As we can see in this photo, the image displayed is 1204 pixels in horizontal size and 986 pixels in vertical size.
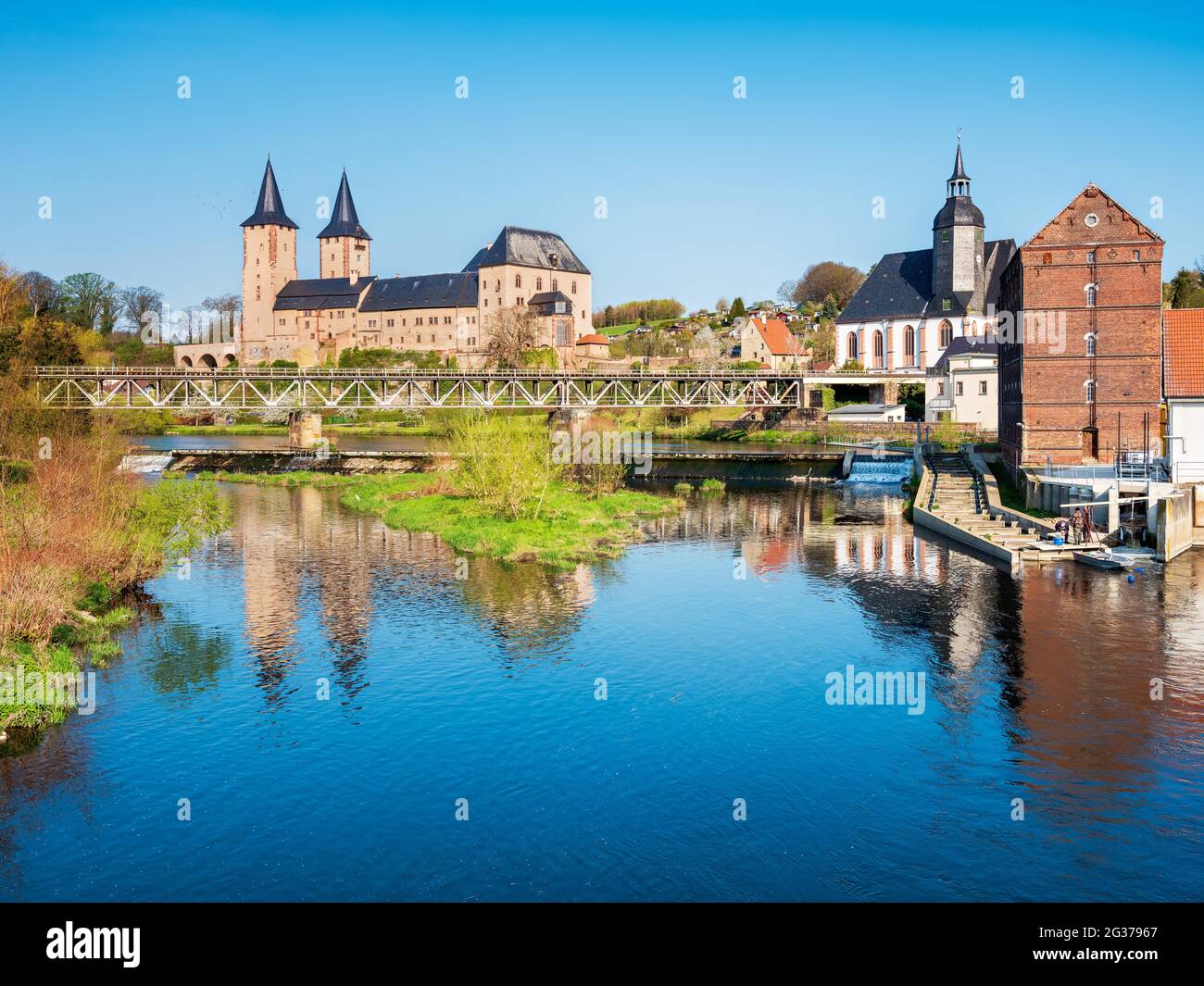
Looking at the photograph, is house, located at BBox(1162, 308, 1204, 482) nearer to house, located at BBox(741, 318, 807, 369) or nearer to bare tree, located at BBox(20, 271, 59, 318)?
house, located at BBox(741, 318, 807, 369)

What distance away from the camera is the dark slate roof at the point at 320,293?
14950 centimetres

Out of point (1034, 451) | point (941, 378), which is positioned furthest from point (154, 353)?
point (1034, 451)

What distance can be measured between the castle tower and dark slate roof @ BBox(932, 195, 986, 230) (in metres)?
90.0

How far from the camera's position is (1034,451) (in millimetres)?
47625

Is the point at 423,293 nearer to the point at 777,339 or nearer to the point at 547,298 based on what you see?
the point at 547,298

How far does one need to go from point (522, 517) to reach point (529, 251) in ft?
329

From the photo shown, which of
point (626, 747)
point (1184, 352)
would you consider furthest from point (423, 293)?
point (626, 747)

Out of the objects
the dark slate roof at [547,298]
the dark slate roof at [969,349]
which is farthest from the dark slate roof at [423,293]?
the dark slate roof at [969,349]

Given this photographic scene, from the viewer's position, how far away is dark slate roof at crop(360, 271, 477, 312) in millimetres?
140375


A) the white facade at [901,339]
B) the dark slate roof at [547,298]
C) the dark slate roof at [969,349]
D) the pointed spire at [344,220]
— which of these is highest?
the pointed spire at [344,220]

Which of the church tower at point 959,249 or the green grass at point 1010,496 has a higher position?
the church tower at point 959,249

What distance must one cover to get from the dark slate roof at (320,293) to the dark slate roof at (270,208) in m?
8.73

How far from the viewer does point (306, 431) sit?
8175 centimetres

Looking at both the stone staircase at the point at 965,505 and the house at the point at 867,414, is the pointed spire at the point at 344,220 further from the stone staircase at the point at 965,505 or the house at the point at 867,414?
the stone staircase at the point at 965,505
